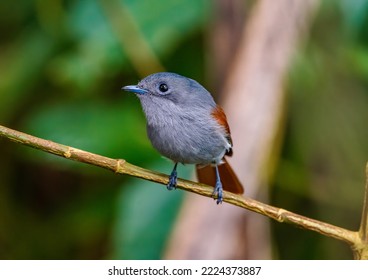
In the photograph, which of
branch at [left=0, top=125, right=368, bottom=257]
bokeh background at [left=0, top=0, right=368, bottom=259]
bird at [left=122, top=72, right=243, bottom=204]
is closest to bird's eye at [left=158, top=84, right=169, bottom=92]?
bird at [left=122, top=72, right=243, bottom=204]

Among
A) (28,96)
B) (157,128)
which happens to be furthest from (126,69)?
(157,128)

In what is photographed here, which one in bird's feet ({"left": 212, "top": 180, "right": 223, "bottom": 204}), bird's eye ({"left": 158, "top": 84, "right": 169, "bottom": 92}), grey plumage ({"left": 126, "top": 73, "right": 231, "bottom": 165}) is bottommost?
bird's feet ({"left": 212, "top": 180, "right": 223, "bottom": 204})

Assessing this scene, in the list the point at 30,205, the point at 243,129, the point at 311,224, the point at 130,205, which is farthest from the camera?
the point at 30,205

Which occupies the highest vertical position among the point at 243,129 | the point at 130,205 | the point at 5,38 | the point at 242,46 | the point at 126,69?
the point at 5,38

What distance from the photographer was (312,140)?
3430 millimetres

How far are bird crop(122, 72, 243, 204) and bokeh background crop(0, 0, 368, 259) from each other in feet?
2.13

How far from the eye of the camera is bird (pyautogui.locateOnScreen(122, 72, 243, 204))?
2.22m

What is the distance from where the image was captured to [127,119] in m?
3.35

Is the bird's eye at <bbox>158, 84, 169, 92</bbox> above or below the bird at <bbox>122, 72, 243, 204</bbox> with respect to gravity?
above

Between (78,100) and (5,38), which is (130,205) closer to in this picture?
(78,100)

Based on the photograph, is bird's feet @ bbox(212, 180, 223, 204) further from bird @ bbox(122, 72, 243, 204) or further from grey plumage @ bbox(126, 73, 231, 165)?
grey plumage @ bbox(126, 73, 231, 165)

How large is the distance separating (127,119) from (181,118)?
1113 mm

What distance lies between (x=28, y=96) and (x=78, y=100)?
436 mm

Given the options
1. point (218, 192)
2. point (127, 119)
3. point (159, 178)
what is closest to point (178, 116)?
point (218, 192)
